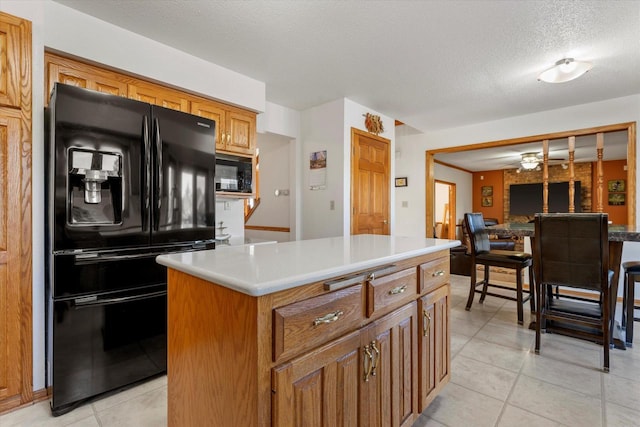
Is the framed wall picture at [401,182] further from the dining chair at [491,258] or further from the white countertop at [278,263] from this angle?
the white countertop at [278,263]

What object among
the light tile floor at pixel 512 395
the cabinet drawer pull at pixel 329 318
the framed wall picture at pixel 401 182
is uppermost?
the framed wall picture at pixel 401 182

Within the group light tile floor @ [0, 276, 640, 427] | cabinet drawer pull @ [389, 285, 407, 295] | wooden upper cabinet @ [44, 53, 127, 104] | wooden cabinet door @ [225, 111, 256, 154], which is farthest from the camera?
wooden cabinet door @ [225, 111, 256, 154]

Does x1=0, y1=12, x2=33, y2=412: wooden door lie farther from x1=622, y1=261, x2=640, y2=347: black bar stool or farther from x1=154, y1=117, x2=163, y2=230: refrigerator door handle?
x1=622, y1=261, x2=640, y2=347: black bar stool

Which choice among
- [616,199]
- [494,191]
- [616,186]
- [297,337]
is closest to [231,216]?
[297,337]

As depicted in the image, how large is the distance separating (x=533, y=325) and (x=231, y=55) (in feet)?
12.1

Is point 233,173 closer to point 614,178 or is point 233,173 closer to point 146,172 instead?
point 146,172

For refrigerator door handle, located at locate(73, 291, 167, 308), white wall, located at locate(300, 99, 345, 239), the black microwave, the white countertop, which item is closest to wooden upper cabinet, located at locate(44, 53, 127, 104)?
the black microwave

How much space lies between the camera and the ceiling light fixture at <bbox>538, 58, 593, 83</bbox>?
285cm

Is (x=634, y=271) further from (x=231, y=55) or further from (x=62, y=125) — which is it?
(x=62, y=125)

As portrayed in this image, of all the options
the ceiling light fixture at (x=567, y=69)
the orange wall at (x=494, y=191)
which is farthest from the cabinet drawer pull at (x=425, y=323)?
the orange wall at (x=494, y=191)

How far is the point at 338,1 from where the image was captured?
211 centimetres

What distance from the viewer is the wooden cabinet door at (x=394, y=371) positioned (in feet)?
4.02

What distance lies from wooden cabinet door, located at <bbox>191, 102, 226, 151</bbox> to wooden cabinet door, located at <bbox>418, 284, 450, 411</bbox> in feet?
7.68

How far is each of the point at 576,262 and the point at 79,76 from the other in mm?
3822
